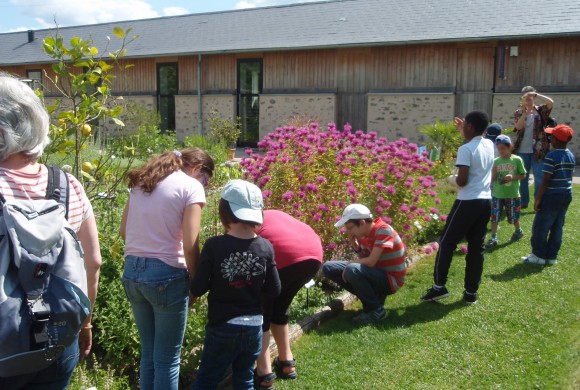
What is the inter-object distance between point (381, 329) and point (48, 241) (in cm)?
345

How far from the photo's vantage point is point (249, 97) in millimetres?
21156

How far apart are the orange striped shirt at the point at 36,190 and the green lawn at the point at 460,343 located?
2.18m

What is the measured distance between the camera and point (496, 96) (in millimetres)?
16781

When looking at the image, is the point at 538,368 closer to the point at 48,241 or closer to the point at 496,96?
the point at 48,241

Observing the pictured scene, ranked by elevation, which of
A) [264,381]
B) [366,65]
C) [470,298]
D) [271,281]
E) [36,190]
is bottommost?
[264,381]

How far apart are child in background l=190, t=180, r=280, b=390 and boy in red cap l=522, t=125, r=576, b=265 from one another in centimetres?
427

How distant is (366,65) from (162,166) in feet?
54.2

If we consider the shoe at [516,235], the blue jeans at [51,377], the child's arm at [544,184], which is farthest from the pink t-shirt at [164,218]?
the shoe at [516,235]

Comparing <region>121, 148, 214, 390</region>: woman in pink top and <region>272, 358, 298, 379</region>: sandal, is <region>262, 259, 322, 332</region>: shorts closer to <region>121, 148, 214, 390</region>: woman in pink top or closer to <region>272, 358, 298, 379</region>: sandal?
<region>272, 358, 298, 379</region>: sandal

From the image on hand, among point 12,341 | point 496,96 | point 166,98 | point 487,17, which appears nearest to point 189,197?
point 12,341

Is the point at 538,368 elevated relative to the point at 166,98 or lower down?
lower down

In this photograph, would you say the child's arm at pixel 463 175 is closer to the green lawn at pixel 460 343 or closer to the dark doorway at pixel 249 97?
the green lawn at pixel 460 343

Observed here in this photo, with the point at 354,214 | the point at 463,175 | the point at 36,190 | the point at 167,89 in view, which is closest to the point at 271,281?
the point at 36,190

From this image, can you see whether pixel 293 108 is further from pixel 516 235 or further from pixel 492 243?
pixel 492 243
